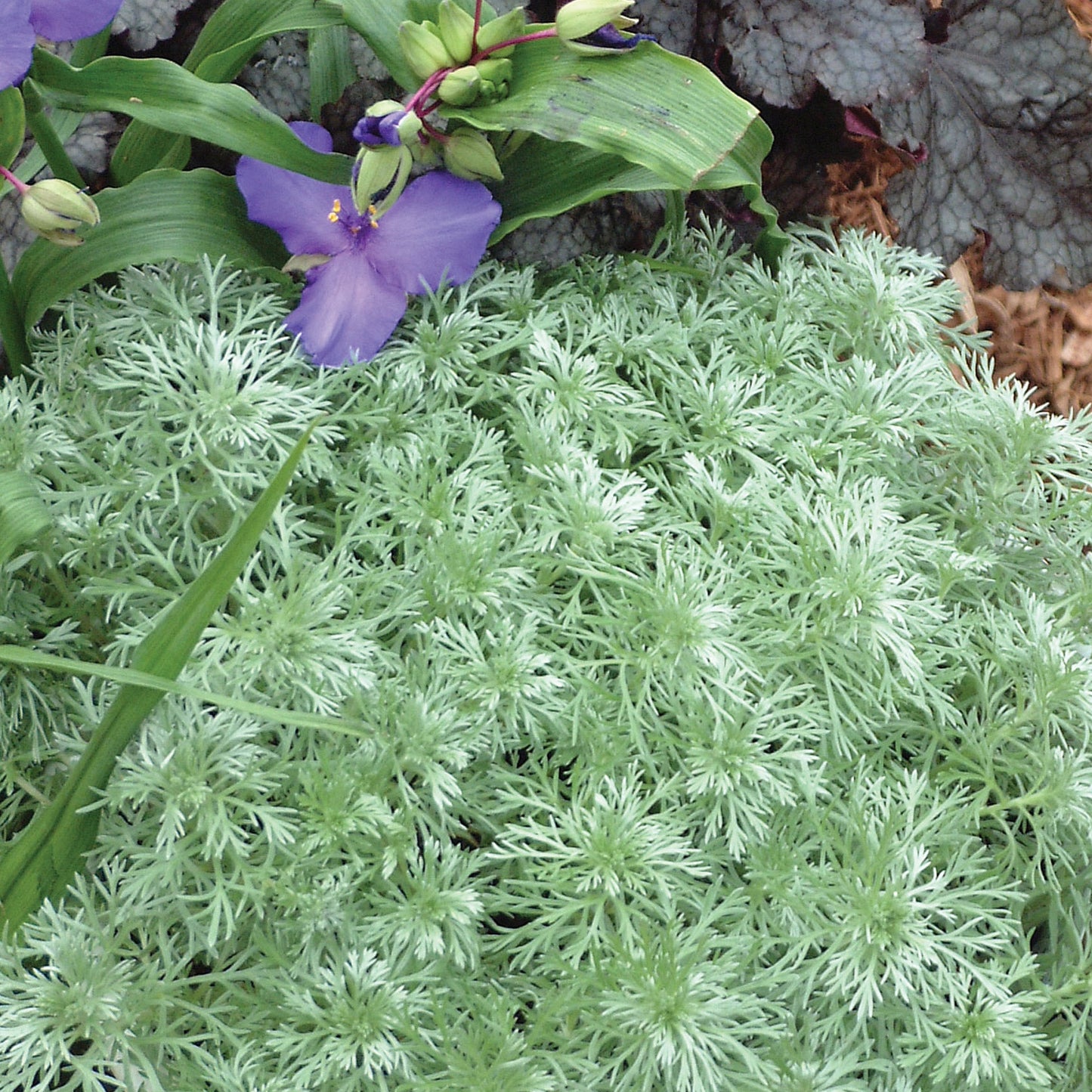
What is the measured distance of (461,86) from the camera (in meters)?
1.07

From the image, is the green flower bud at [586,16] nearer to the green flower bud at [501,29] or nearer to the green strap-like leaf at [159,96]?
the green flower bud at [501,29]

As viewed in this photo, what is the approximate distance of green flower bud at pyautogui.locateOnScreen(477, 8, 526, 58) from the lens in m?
1.09

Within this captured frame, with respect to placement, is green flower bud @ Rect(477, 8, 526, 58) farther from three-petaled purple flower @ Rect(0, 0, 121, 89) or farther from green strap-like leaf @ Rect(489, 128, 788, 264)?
three-petaled purple flower @ Rect(0, 0, 121, 89)

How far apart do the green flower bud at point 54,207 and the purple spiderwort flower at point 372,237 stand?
169 mm

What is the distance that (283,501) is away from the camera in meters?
1.01

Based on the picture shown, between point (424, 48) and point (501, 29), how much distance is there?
8 cm

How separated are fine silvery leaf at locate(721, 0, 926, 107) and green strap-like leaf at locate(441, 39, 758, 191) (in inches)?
12.6

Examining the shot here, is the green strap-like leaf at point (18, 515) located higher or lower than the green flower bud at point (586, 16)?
lower

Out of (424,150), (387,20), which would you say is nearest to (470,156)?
(424,150)

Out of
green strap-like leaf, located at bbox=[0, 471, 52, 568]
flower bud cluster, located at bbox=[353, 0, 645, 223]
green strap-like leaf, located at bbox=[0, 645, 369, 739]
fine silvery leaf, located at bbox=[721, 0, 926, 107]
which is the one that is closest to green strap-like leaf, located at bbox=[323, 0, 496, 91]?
flower bud cluster, located at bbox=[353, 0, 645, 223]

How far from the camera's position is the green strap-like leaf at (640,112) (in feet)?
3.44

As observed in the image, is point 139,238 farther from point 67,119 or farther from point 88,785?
point 88,785

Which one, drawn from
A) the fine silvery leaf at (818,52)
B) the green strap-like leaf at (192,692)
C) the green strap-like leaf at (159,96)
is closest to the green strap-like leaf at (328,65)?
the green strap-like leaf at (159,96)

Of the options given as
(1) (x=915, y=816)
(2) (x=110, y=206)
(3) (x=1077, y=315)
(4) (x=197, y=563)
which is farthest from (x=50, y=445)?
(3) (x=1077, y=315)
